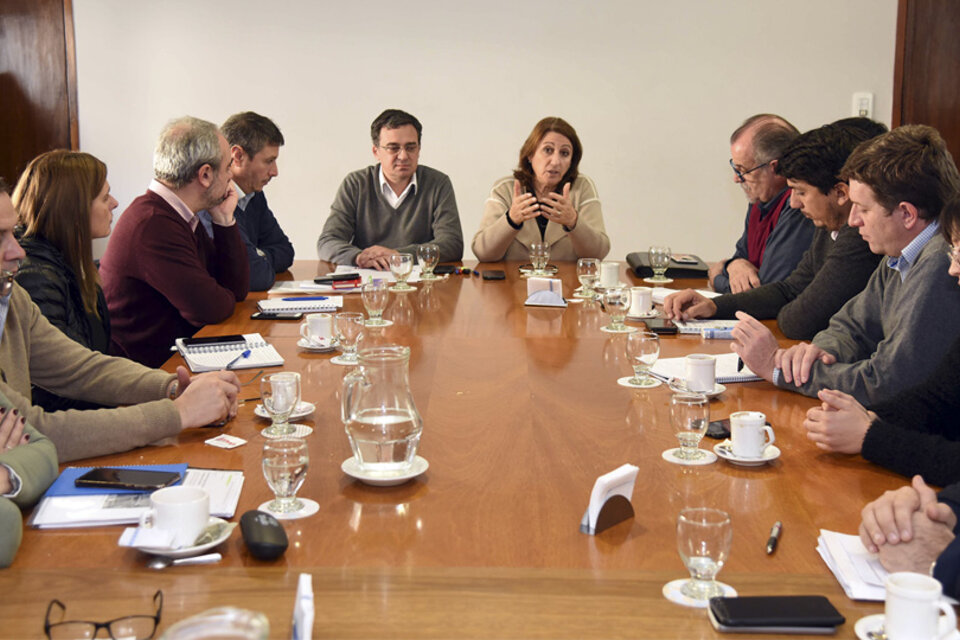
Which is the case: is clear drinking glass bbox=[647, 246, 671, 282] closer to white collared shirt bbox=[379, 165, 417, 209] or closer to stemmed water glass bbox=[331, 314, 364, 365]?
white collared shirt bbox=[379, 165, 417, 209]

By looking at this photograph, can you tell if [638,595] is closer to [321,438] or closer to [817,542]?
[817,542]

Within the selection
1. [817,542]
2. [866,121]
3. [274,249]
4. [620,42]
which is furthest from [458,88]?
[817,542]

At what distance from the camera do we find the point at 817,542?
1.36 m

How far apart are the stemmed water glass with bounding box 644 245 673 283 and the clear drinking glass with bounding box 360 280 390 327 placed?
1.34 metres

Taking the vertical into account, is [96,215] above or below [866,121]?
below

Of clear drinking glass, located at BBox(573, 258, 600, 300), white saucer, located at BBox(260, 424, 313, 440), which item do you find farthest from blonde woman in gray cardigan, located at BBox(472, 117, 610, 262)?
white saucer, located at BBox(260, 424, 313, 440)

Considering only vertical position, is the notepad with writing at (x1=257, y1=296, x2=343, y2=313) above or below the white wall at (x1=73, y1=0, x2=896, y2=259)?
below

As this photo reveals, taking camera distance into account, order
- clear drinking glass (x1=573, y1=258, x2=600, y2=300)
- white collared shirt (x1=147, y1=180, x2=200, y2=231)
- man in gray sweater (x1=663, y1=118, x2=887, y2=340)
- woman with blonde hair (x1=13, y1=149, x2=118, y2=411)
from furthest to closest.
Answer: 1. clear drinking glass (x1=573, y1=258, x2=600, y2=300)
2. white collared shirt (x1=147, y1=180, x2=200, y2=231)
3. man in gray sweater (x1=663, y1=118, x2=887, y2=340)
4. woman with blonde hair (x1=13, y1=149, x2=118, y2=411)

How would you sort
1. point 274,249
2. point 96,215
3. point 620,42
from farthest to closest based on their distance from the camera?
point 620,42, point 274,249, point 96,215

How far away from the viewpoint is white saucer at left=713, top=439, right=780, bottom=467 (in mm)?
1656

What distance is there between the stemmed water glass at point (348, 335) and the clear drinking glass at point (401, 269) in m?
1.04

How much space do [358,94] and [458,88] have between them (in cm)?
57

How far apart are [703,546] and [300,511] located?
0.60m

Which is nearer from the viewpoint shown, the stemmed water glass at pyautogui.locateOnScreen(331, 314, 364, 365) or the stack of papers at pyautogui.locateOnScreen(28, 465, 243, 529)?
the stack of papers at pyautogui.locateOnScreen(28, 465, 243, 529)
